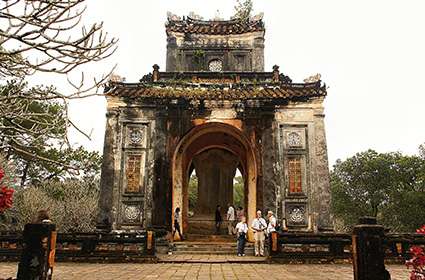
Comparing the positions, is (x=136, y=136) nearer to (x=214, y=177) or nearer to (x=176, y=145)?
(x=176, y=145)

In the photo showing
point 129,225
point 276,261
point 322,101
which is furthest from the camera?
point 322,101

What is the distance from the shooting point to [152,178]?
14.0m

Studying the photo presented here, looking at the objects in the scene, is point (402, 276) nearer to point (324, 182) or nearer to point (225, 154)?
point (324, 182)

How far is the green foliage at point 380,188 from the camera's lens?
30703mm

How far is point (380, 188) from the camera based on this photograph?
3481 centimetres

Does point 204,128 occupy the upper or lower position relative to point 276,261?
upper

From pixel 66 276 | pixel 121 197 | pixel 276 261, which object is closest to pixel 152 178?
pixel 121 197

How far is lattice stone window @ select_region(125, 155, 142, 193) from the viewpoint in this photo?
45.8ft

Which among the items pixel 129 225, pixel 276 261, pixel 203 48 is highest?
pixel 203 48

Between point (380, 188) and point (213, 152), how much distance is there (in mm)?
21375

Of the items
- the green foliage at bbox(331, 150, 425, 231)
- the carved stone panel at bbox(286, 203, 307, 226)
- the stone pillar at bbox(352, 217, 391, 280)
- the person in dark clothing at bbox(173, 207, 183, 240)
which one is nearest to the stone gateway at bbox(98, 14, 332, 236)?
the carved stone panel at bbox(286, 203, 307, 226)

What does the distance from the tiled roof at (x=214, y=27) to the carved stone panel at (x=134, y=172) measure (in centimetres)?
922

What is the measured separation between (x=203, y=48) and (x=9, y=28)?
17521mm

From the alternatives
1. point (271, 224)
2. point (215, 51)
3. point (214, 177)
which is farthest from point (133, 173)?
point (215, 51)
